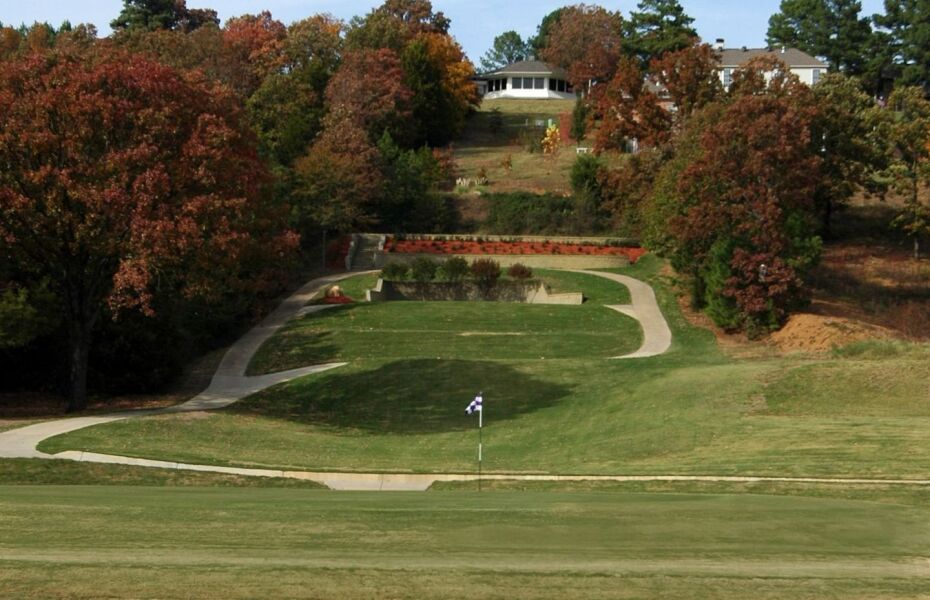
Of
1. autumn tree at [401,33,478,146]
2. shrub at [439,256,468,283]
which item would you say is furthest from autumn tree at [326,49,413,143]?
shrub at [439,256,468,283]

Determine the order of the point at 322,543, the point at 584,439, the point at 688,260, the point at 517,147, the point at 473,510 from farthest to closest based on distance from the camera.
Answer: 1. the point at 517,147
2. the point at 688,260
3. the point at 584,439
4. the point at 473,510
5. the point at 322,543

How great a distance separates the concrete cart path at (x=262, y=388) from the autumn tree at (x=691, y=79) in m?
11.6

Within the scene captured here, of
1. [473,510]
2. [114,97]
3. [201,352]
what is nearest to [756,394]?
[473,510]

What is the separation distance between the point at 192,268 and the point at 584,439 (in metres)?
11.6

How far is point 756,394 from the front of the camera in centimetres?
2792

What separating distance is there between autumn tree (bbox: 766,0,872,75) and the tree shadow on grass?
7162cm

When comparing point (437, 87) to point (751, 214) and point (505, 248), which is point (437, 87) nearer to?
point (505, 248)

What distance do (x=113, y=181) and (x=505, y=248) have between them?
115ft

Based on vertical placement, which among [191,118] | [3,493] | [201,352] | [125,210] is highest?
[191,118]

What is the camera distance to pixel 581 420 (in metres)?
28.4

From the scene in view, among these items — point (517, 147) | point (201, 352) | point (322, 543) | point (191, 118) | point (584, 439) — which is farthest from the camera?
point (517, 147)

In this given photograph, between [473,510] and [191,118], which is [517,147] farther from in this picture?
[473,510]

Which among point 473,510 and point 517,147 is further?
point 517,147

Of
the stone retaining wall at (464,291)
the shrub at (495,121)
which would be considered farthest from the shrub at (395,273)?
the shrub at (495,121)
